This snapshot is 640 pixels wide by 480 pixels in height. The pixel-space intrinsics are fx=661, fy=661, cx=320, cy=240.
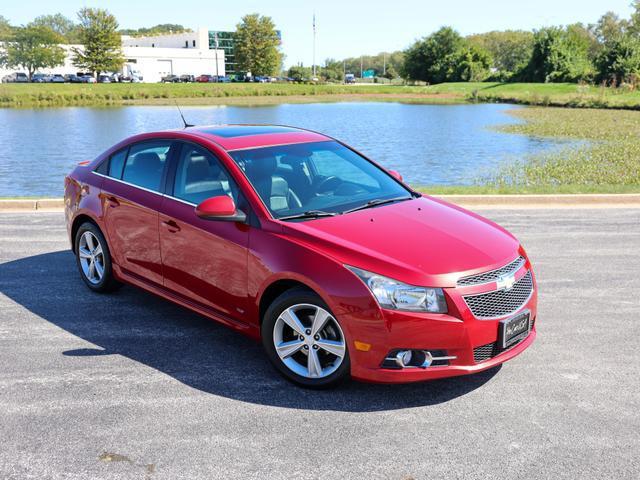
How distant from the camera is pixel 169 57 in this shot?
14275 cm

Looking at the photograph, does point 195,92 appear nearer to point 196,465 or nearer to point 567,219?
point 567,219

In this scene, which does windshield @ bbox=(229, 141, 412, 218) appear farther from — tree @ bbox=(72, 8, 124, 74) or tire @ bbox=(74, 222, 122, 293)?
tree @ bbox=(72, 8, 124, 74)

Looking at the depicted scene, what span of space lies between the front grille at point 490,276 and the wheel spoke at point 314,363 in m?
1.09

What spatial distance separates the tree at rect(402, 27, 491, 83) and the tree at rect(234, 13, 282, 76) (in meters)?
27.7

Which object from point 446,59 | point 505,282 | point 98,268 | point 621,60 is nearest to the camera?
point 505,282

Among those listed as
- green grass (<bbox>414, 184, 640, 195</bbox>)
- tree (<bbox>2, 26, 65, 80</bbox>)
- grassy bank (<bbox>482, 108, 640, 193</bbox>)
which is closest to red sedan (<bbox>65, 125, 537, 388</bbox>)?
green grass (<bbox>414, 184, 640, 195</bbox>)

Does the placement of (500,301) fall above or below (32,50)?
below

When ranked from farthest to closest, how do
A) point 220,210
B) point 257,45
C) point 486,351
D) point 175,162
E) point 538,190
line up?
point 257,45 < point 538,190 < point 175,162 < point 220,210 < point 486,351

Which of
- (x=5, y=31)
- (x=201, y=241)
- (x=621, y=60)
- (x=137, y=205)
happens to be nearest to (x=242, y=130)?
(x=137, y=205)

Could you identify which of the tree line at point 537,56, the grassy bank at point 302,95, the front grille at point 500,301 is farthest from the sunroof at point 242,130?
the tree line at point 537,56

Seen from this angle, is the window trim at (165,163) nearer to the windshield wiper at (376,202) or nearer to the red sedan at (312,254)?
the red sedan at (312,254)

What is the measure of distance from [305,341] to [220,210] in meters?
1.13

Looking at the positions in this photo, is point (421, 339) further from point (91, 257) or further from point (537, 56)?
point (537, 56)

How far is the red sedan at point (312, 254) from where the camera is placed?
412 centimetres
